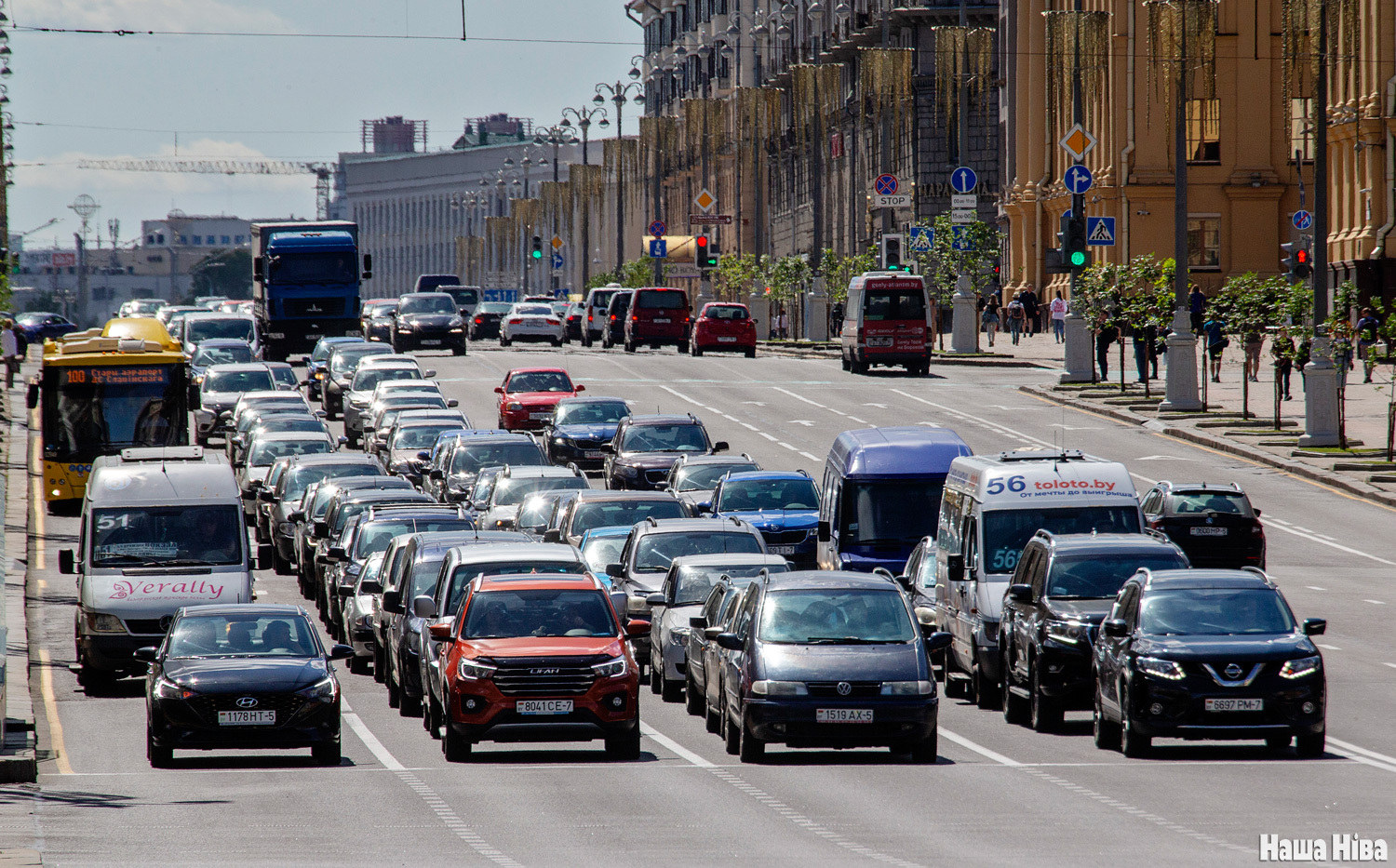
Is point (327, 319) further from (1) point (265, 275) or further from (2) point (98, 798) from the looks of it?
(2) point (98, 798)

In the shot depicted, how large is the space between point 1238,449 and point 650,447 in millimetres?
12250

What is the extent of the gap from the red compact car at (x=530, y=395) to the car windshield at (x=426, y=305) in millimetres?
19093

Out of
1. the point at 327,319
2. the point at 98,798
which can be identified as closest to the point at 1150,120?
the point at 327,319

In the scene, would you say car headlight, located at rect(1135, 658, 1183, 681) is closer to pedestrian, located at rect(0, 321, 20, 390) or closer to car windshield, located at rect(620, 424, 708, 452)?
car windshield, located at rect(620, 424, 708, 452)

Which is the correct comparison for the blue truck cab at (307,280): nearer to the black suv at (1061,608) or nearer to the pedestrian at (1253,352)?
the pedestrian at (1253,352)

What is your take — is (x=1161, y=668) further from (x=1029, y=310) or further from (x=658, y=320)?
(x=1029, y=310)

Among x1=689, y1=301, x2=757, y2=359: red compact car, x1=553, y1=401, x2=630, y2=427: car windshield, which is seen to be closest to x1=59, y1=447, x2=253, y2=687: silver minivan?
x1=553, y1=401, x2=630, y2=427: car windshield

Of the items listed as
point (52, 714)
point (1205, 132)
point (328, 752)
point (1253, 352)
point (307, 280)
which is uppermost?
point (1205, 132)

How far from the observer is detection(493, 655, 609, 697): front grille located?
17281 mm

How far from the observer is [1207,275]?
73875 millimetres

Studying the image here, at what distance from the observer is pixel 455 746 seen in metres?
17.7

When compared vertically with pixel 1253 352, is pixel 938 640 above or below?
below

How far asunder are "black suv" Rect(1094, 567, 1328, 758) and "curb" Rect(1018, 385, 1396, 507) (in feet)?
63.7

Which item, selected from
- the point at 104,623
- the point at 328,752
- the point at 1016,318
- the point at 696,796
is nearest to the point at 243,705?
the point at 328,752
